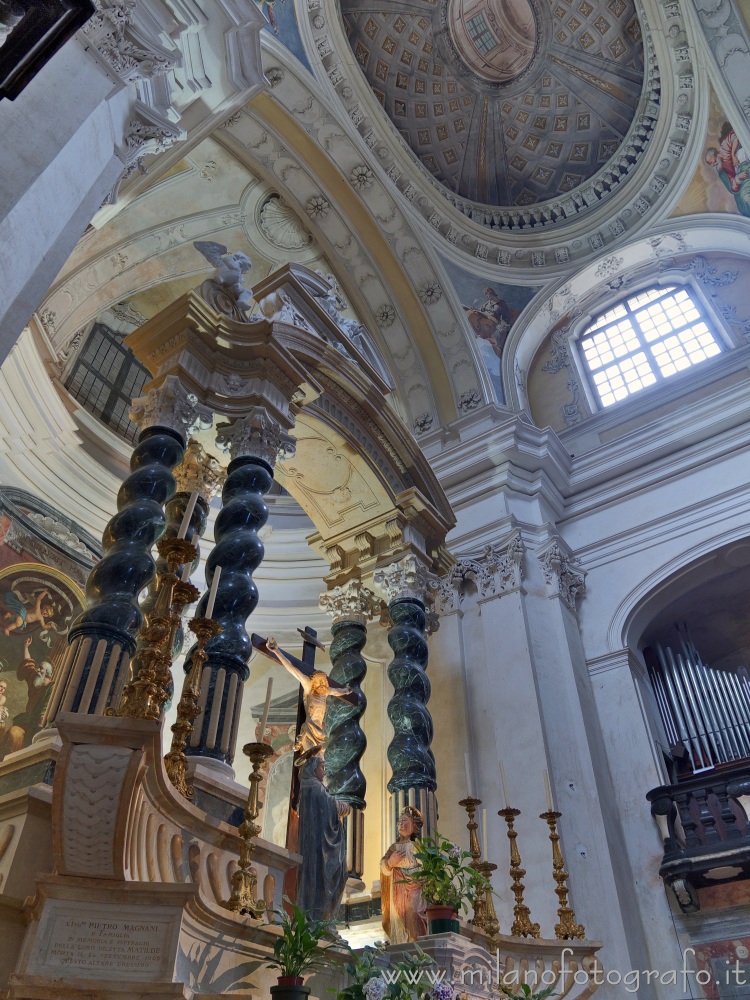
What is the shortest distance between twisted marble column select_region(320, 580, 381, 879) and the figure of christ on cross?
0.65ft

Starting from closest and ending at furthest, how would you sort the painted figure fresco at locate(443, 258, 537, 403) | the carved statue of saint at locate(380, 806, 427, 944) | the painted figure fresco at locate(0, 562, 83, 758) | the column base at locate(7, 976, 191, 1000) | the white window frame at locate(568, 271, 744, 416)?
1. the column base at locate(7, 976, 191, 1000)
2. the carved statue of saint at locate(380, 806, 427, 944)
3. the painted figure fresco at locate(0, 562, 83, 758)
4. the white window frame at locate(568, 271, 744, 416)
5. the painted figure fresco at locate(443, 258, 537, 403)

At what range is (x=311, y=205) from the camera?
11.7 metres

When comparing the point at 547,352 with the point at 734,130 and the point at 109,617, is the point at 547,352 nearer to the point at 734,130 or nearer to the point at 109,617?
the point at 734,130

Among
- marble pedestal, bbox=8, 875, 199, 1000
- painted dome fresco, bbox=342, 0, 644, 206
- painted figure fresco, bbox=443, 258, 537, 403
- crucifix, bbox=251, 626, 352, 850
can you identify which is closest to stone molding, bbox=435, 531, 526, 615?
crucifix, bbox=251, 626, 352, 850

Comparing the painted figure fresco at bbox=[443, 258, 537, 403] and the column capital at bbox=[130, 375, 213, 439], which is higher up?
the painted figure fresco at bbox=[443, 258, 537, 403]

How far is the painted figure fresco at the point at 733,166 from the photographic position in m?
10.8

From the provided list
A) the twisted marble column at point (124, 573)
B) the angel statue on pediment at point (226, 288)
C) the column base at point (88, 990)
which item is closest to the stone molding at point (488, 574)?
the angel statue on pediment at point (226, 288)

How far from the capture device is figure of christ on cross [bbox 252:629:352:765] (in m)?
5.14

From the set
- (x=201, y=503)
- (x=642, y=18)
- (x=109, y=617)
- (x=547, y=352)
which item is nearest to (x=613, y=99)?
(x=642, y=18)

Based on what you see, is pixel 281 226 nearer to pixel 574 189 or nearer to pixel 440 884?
pixel 574 189

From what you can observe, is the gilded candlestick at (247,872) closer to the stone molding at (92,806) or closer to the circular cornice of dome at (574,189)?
the stone molding at (92,806)

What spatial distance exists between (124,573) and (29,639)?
195 inches

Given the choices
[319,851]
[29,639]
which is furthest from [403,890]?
[29,639]

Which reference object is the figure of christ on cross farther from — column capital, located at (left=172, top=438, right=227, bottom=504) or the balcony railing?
the balcony railing
